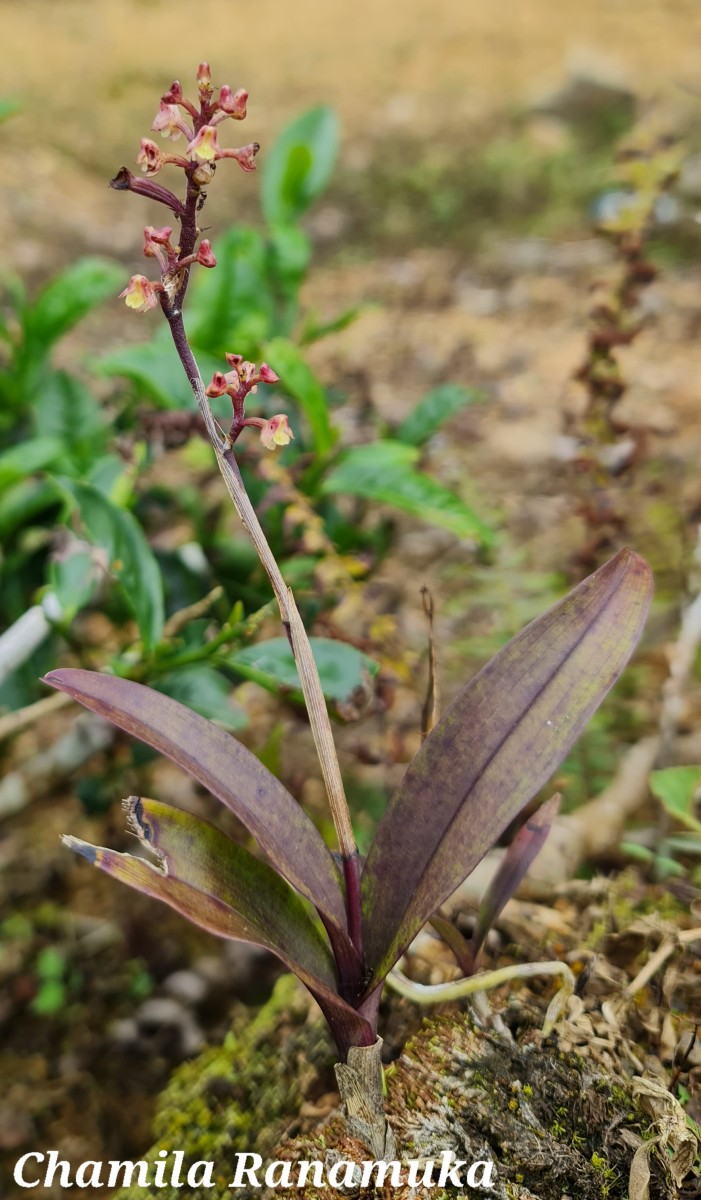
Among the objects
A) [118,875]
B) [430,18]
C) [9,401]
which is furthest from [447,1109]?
[430,18]

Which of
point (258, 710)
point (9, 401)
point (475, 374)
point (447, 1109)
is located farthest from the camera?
point (475, 374)

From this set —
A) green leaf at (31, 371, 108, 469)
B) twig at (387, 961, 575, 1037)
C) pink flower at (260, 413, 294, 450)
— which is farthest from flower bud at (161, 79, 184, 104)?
green leaf at (31, 371, 108, 469)

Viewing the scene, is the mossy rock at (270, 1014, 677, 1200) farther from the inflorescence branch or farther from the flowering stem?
the inflorescence branch

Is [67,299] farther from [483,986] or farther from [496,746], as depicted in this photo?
[483,986]

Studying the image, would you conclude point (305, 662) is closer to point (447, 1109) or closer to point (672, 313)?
point (447, 1109)

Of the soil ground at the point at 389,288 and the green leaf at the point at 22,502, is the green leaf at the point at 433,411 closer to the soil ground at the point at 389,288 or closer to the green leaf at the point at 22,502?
the soil ground at the point at 389,288

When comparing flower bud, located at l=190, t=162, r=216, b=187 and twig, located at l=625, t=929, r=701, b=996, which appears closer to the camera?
flower bud, located at l=190, t=162, r=216, b=187
